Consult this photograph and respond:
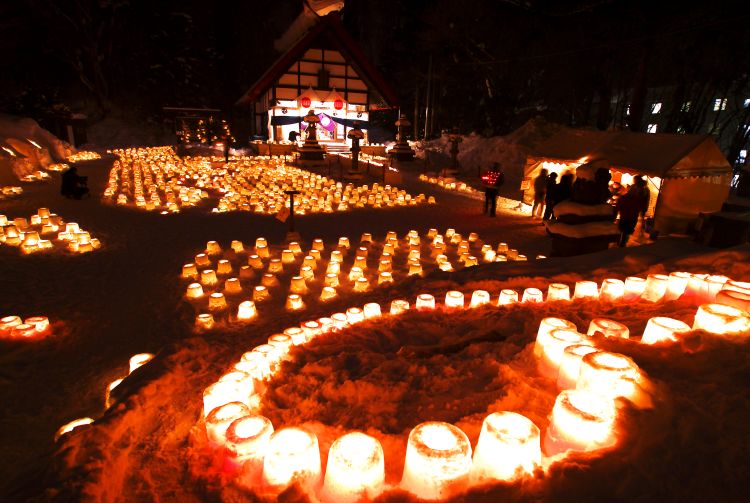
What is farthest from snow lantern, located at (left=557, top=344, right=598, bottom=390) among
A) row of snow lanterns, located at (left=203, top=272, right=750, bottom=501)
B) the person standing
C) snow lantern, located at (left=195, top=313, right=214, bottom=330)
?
the person standing

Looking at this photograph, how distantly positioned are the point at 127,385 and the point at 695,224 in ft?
37.4

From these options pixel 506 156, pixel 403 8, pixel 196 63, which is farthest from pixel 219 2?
pixel 506 156

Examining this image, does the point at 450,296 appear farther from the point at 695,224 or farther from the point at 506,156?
the point at 506,156

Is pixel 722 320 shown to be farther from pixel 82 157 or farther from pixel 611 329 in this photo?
pixel 82 157

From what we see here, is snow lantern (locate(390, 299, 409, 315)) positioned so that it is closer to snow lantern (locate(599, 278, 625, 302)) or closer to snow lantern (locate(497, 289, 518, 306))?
snow lantern (locate(497, 289, 518, 306))

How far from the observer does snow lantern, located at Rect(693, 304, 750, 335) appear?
261cm

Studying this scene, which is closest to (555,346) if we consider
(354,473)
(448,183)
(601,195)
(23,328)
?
(354,473)

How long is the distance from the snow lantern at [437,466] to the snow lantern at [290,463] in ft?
1.51

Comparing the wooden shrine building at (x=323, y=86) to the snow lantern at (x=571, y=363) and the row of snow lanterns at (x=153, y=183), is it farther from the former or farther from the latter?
the snow lantern at (x=571, y=363)

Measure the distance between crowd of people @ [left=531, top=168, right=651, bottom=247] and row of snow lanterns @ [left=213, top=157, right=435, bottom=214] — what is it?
3736 mm

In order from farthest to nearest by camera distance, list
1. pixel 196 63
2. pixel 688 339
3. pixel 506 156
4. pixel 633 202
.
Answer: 1. pixel 196 63
2. pixel 506 156
3. pixel 633 202
4. pixel 688 339

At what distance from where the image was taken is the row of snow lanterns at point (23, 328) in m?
4.99

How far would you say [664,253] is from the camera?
552 cm

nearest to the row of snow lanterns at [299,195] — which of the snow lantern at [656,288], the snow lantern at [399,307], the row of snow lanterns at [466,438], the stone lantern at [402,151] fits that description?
the stone lantern at [402,151]
